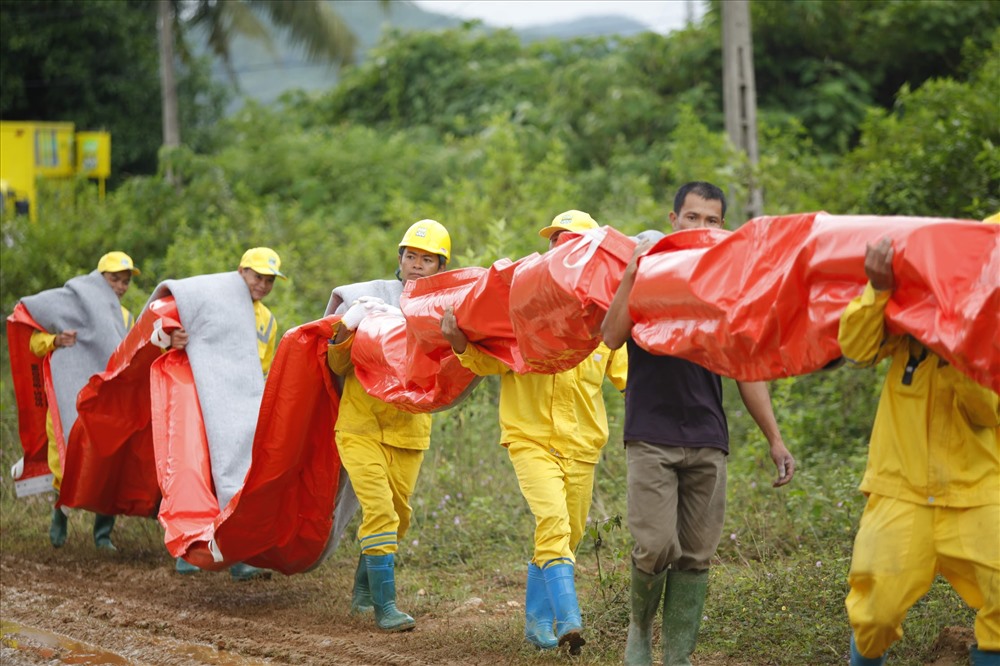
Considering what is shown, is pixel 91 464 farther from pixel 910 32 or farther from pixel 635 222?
pixel 910 32

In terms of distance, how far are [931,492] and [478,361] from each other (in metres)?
2.19

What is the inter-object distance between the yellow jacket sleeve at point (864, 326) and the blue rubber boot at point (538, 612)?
2.30 meters

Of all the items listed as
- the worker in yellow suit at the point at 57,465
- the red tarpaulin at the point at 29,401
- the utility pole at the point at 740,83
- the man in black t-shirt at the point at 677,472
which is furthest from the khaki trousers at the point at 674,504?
the utility pole at the point at 740,83

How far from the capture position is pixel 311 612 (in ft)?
23.3

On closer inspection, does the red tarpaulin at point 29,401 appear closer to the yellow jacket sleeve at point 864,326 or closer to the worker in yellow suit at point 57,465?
the worker in yellow suit at point 57,465

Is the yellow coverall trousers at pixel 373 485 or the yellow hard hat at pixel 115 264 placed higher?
the yellow hard hat at pixel 115 264

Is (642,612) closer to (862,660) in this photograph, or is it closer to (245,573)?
(862,660)

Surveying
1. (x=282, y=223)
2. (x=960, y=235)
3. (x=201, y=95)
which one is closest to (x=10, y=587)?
(x=960, y=235)

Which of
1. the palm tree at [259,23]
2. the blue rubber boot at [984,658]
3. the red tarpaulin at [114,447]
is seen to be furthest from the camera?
the palm tree at [259,23]

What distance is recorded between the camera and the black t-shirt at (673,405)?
4844 mm

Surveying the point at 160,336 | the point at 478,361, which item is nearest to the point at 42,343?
the point at 160,336

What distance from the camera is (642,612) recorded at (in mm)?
5031

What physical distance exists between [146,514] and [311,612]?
223cm

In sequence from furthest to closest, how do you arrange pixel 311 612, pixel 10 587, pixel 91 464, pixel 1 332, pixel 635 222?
pixel 1 332
pixel 635 222
pixel 91 464
pixel 10 587
pixel 311 612
